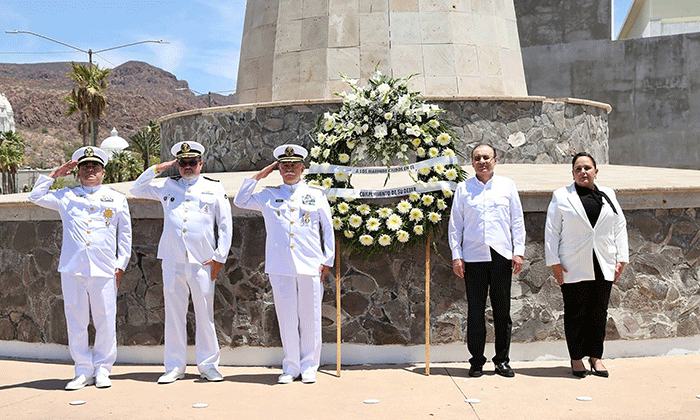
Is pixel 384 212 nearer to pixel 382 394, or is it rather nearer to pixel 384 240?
pixel 384 240

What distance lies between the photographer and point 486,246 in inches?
271

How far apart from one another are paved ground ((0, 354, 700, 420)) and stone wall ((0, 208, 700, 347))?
0.36 m

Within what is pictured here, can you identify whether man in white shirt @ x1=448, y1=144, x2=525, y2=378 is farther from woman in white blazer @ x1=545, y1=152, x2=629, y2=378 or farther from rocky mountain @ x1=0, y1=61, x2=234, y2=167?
rocky mountain @ x1=0, y1=61, x2=234, y2=167

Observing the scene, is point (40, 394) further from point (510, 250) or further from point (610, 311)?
point (610, 311)

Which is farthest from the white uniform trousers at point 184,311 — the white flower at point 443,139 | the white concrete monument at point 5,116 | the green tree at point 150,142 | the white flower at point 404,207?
the white concrete monument at point 5,116

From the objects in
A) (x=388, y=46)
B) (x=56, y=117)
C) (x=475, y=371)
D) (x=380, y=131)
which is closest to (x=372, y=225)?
(x=380, y=131)

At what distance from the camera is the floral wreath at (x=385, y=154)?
7418mm

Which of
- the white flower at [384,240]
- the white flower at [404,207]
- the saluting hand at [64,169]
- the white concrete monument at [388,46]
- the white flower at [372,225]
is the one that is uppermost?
the white concrete monument at [388,46]

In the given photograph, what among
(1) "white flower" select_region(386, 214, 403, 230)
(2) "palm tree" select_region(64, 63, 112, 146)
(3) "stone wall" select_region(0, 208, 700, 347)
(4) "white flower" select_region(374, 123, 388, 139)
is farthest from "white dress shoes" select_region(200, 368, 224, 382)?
(2) "palm tree" select_region(64, 63, 112, 146)

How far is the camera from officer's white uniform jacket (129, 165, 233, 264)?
6.95 metres

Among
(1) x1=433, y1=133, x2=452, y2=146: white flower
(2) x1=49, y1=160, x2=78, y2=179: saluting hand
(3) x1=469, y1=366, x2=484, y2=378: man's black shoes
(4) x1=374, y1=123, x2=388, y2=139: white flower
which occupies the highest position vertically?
(4) x1=374, y1=123, x2=388, y2=139: white flower

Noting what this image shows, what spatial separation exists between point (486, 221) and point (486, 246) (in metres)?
0.23

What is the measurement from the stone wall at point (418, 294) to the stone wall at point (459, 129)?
3757 mm

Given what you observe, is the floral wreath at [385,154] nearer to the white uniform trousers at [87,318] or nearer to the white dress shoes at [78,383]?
the white uniform trousers at [87,318]
